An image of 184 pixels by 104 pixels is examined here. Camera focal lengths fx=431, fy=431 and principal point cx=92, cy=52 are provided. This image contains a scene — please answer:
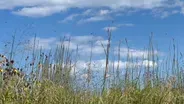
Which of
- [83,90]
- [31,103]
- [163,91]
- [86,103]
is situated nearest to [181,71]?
[163,91]

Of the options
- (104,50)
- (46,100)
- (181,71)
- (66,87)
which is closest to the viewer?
(46,100)

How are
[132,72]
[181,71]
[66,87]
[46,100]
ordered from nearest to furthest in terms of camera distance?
[46,100] < [66,87] < [132,72] < [181,71]

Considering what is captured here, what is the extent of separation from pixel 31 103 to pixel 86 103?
A: 2.29 ft

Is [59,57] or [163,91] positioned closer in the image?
[163,91]

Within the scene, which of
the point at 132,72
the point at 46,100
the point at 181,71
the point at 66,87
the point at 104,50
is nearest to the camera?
the point at 46,100

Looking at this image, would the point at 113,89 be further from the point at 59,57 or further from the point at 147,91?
the point at 59,57

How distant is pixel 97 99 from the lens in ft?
18.2

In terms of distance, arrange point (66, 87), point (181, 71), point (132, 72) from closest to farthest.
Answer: point (66, 87) < point (132, 72) < point (181, 71)

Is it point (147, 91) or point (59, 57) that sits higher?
point (59, 57)

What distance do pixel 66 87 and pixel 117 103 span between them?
0.82 meters

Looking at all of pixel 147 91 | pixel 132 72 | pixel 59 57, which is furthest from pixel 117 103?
pixel 59 57

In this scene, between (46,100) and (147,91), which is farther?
(147,91)

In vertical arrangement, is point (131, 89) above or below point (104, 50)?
below

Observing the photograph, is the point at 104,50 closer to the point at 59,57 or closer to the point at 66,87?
the point at 66,87
